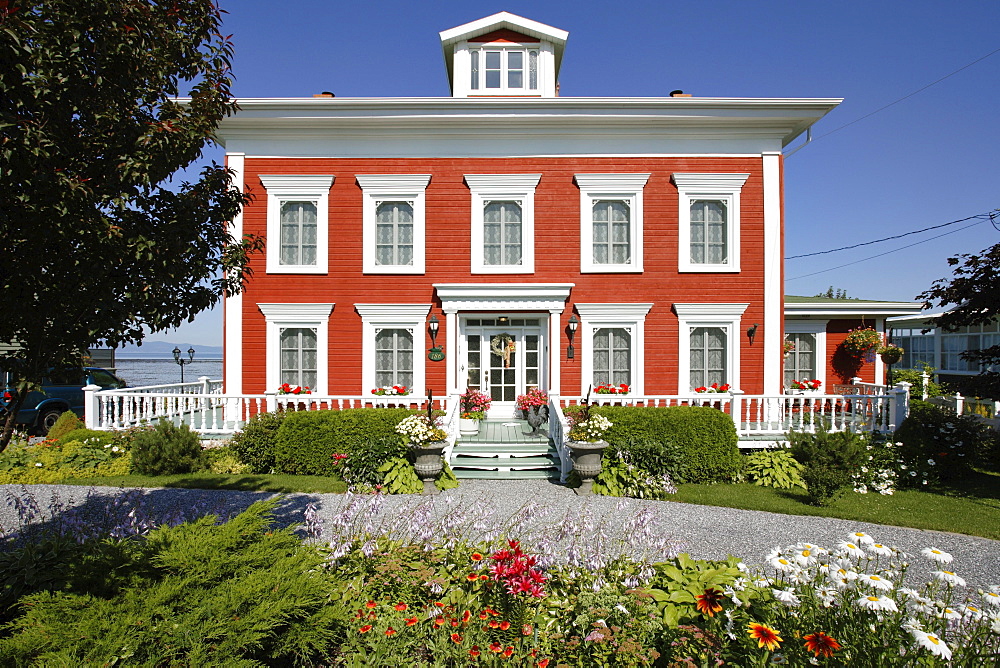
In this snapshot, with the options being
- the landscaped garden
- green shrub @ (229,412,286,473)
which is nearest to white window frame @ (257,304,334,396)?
green shrub @ (229,412,286,473)

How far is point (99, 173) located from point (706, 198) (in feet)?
39.4

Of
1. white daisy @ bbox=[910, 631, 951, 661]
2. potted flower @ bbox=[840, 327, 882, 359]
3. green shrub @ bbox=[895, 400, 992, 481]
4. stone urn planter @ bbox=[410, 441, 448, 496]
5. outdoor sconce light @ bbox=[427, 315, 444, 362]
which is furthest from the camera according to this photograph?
potted flower @ bbox=[840, 327, 882, 359]

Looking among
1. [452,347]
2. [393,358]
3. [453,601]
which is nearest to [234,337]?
[393,358]

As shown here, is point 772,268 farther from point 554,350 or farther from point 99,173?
point 99,173

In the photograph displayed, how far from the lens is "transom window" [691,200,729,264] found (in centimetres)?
1217

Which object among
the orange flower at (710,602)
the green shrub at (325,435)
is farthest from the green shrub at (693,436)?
the orange flower at (710,602)

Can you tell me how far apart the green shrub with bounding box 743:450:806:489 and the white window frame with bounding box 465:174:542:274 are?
632cm

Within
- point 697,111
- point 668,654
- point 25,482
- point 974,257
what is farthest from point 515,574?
point 697,111

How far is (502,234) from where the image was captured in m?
12.0

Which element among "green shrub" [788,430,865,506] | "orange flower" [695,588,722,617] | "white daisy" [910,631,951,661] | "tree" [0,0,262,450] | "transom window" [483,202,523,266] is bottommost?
"green shrub" [788,430,865,506]

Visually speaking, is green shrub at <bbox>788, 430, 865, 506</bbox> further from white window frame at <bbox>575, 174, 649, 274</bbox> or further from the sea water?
the sea water

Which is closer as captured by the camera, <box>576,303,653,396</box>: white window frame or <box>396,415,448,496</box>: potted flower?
<box>396,415,448,496</box>: potted flower

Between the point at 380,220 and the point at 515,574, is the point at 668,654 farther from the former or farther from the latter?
the point at 380,220

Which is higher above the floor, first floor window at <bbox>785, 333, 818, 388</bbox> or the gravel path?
first floor window at <bbox>785, 333, 818, 388</bbox>
